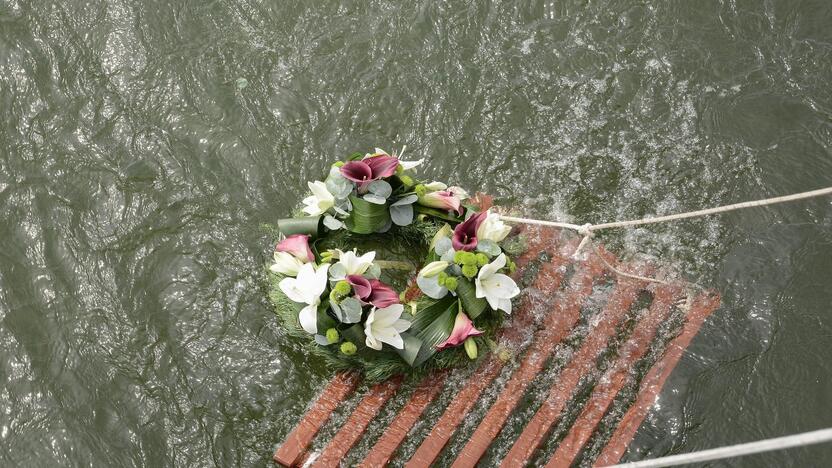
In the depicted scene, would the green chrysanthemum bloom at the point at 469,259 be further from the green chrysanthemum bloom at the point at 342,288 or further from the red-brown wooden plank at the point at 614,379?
the red-brown wooden plank at the point at 614,379

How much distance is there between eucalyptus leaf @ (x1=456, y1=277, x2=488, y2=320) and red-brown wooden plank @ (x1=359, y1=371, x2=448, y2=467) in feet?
0.86

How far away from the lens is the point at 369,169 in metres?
2.71

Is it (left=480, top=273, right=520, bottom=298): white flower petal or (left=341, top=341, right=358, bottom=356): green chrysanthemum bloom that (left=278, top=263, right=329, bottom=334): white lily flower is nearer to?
(left=341, top=341, right=358, bottom=356): green chrysanthemum bloom

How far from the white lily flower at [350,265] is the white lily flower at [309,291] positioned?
0.12 feet

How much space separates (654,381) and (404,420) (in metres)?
0.90

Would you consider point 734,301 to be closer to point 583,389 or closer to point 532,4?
point 583,389

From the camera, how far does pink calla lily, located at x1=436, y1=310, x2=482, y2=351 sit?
256 centimetres

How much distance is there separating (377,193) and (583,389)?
1009 millimetres

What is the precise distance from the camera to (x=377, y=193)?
2.69m

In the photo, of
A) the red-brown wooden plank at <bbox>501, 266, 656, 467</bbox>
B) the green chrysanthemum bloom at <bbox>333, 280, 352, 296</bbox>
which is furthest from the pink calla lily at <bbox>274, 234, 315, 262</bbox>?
the red-brown wooden plank at <bbox>501, 266, 656, 467</bbox>

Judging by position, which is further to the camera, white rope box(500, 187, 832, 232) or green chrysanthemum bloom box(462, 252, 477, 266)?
green chrysanthemum bloom box(462, 252, 477, 266)

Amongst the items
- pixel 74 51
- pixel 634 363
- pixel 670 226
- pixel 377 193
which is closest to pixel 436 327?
pixel 377 193

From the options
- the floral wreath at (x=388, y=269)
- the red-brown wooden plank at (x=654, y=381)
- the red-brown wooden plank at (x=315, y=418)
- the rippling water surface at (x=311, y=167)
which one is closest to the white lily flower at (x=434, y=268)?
the floral wreath at (x=388, y=269)

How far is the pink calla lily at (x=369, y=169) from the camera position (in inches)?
106
